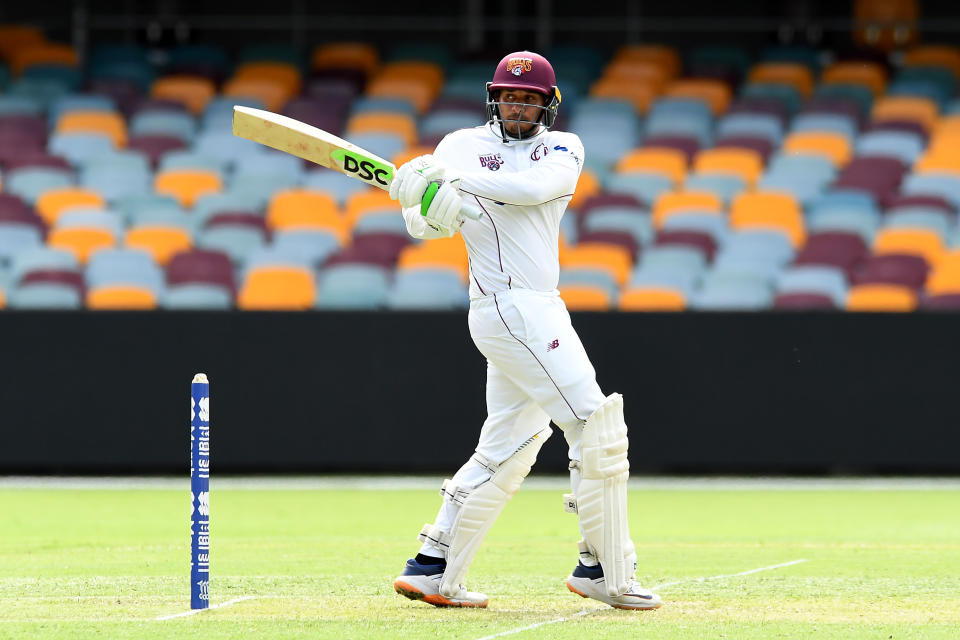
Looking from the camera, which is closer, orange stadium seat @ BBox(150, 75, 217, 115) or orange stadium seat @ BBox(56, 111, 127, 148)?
orange stadium seat @ BBox(56, 111, 127, 148)

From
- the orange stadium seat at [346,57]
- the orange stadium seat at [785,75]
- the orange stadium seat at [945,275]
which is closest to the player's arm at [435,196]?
the orange stadium seat at [945,275]

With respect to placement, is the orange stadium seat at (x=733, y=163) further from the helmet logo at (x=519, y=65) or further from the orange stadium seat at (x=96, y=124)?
the helmet logo at (x=519, y=65)

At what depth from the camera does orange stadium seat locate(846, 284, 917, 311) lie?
15.1 metres

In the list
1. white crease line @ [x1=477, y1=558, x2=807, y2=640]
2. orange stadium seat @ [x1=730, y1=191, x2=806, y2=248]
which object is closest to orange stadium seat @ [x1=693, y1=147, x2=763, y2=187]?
orange stadium seat @ [x1=730, y1=191, x2=806, y2=248]

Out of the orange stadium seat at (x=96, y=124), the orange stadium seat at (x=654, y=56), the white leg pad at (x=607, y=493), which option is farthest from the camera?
the orange stadium seat at (x=654, y=56)

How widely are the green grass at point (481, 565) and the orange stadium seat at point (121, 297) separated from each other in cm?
231

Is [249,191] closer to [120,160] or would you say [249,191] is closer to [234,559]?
[120,160]

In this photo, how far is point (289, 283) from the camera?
51.1 feet

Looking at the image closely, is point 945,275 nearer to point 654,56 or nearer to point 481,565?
point 654,56

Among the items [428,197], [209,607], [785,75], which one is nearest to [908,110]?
[785,75]

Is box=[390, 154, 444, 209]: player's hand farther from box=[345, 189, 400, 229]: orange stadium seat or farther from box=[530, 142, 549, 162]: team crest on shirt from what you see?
box=[345, 189, 400, 229]: orange stadium seat

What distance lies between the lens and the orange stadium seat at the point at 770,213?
16297 millimetres

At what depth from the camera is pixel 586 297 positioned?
50.4 ft

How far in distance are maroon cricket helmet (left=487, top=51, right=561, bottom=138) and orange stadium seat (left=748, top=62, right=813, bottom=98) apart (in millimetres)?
12246
